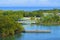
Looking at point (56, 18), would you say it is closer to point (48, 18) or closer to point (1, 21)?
point (48, 18)

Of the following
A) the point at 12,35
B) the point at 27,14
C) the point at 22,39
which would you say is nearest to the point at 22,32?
→ the point at 12,35

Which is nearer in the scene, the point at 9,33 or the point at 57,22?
the point at 9,33

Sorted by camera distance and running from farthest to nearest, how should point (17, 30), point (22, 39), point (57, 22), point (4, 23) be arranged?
1. point (57, 22)
2. point (17, 30)
3. point (4, 23)
4. point (22, 39)

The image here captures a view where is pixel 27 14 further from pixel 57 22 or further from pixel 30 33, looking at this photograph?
pixel 30 33

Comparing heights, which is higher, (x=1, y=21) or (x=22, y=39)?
(x=1, y=21)

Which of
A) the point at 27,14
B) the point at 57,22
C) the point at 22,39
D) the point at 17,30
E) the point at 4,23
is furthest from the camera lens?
the point at 27,14

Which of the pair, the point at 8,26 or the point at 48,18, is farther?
the point at 48,18

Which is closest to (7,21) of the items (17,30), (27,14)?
(17,30)

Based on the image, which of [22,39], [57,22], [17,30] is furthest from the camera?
[57,22]

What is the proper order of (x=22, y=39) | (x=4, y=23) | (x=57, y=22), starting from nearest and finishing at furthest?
(x=22, y=39) → (x=4, y=23) → (x=57, y=22)
